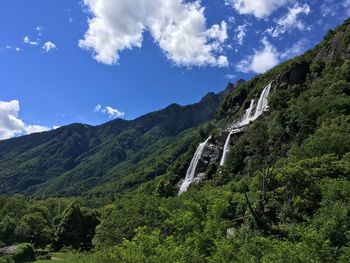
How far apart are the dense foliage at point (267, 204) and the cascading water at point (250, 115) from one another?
109 inches

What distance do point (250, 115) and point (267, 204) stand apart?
235 feet

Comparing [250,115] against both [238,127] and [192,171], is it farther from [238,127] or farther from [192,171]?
[192,171]

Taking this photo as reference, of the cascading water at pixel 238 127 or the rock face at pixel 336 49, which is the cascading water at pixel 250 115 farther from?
the rock face at pixel 336 49

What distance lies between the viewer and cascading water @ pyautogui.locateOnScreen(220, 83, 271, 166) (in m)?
98.9

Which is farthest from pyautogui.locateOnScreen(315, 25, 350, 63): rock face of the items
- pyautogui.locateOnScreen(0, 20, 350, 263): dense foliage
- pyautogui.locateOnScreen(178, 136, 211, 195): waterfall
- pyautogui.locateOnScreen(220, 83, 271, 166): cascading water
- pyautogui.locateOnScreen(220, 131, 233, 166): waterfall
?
pyautogui.locateOnScreen(178, 136, 211, 195): waterfall

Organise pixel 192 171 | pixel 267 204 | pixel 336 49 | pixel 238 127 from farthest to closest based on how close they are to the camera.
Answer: pixel 192 171
pixel 238 127
pixel 336 49
pixel 267 204

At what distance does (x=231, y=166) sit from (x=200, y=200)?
35608mm

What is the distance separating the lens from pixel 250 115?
369 ft

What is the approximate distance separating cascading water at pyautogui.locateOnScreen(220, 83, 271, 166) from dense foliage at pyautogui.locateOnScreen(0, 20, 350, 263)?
2.77 metres

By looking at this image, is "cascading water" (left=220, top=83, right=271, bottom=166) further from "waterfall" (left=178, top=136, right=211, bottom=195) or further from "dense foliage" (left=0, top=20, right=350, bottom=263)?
"waterfall" (left=178, top=136, right=211, bottom=195)

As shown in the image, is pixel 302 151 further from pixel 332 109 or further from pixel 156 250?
pixel 156 250

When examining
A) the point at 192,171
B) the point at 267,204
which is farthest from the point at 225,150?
the point at 267,204

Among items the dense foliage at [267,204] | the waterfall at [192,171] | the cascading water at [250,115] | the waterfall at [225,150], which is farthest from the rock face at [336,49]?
the waterfall at [192,171]

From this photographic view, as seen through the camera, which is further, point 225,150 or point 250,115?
point 250,115
